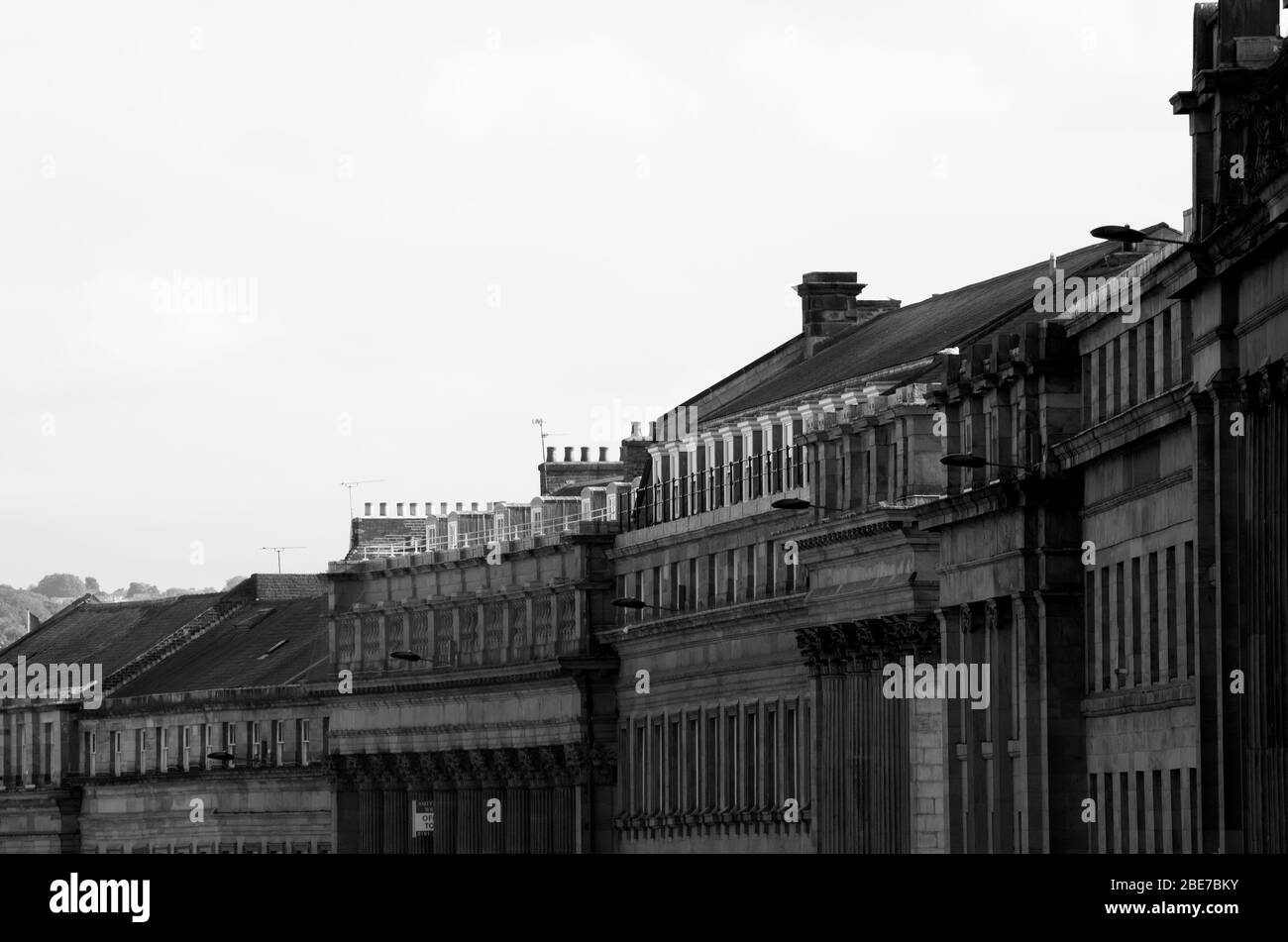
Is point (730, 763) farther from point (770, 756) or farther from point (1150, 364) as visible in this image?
point (1150, 364)

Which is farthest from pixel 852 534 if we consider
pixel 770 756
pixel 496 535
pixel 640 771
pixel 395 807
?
pixel 395 807

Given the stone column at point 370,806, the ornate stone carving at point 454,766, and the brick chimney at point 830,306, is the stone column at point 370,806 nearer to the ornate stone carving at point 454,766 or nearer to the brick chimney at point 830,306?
the ornate stone carving at point 454,766

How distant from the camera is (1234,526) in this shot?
253ft

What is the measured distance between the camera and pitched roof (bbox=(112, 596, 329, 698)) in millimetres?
186500

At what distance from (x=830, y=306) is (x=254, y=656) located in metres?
48.4

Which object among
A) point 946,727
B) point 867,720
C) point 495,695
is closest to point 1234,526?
point 946,727

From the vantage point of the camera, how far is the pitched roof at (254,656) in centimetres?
18650

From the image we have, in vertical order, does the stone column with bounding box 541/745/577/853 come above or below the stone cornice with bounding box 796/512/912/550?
below

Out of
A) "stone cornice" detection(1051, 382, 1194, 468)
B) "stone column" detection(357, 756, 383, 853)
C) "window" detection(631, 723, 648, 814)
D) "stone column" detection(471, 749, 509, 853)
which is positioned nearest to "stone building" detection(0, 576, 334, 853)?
"stone column" detection(357, 756, 383, 853)

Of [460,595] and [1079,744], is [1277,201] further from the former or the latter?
[460,595]

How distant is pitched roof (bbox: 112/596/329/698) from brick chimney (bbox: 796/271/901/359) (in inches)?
1519

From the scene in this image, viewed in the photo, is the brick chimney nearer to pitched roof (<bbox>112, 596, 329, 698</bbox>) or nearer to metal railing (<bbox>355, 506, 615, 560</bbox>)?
metal railing (<bbox>355, 506, 615, 560</bbox>)

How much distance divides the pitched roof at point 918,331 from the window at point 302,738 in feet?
128
